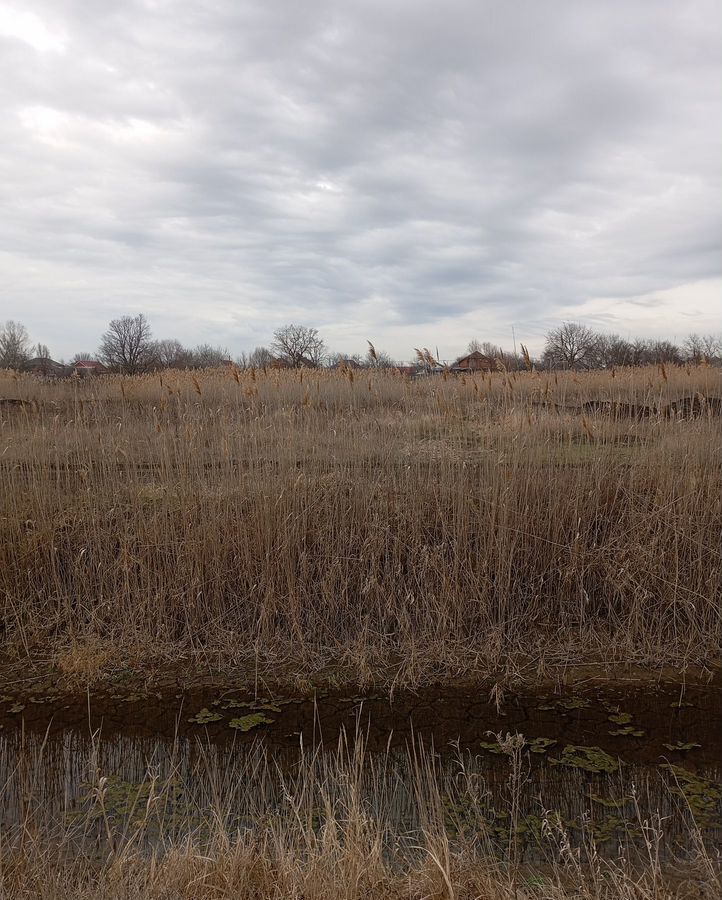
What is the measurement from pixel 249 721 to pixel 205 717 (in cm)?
26

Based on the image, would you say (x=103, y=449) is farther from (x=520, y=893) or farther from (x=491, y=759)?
(x=520, y=893)

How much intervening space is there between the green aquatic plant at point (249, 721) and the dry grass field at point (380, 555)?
472 mm

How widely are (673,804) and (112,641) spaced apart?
11.0 ft

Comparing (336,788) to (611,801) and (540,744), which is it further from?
(611,801)

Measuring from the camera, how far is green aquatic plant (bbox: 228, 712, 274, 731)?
3.46 m

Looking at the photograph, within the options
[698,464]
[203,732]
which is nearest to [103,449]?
[203,732]

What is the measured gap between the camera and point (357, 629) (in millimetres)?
4219

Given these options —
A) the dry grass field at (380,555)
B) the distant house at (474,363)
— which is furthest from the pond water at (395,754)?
the distant house at (474,363)

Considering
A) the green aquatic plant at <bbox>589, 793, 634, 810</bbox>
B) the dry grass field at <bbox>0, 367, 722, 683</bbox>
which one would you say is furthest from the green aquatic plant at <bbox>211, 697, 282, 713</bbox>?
the green aquatic plant at <bbox>589, 793, 634, 810</bbox>

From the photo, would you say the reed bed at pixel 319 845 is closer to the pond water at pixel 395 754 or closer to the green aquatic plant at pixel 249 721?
the pond water at pixel 395 754

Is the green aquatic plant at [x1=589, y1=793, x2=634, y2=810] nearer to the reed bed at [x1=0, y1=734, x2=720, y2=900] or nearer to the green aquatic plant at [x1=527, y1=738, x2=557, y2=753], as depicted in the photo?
the reed bed at [x1=0, y1=734, x2=720, y2=900]

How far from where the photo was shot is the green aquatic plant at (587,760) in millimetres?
3014

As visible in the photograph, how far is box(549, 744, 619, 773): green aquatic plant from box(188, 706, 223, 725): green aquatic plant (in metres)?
1.82

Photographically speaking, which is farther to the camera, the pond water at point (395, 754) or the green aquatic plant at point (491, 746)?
the green aquatic plant at point (491, 746)
